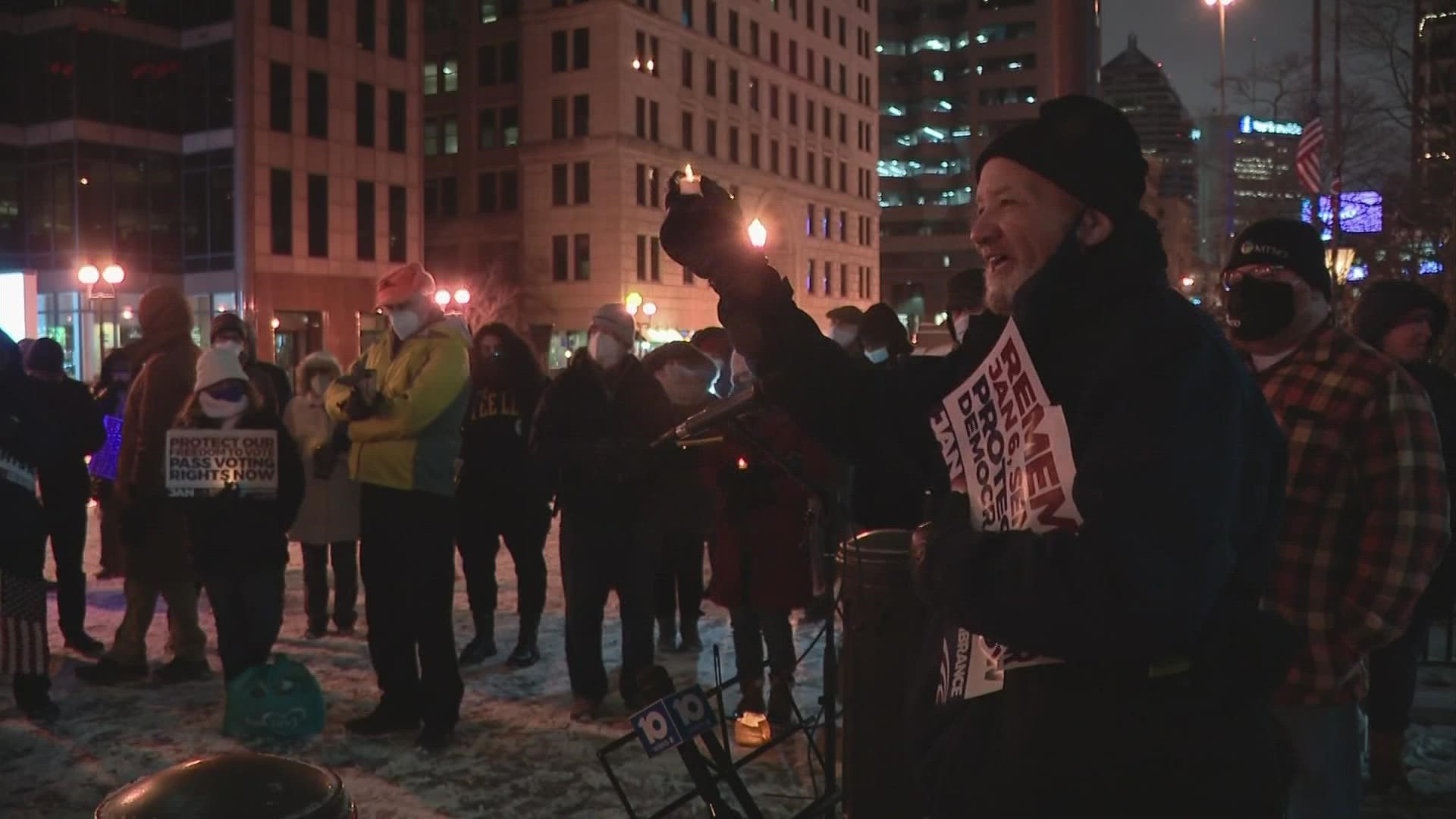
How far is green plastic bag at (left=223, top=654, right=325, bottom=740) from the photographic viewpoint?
6.57 meters

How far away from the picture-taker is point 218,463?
22.1 ft

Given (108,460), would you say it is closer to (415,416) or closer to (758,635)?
(415,416)

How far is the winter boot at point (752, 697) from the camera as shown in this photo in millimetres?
6598

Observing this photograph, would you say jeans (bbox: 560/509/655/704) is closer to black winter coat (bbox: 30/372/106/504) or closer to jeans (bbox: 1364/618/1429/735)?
black winter coat (bbox: 30/372/106/504)

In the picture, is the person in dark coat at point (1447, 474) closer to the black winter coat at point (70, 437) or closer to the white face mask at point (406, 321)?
the white face mask at point (406, 321)

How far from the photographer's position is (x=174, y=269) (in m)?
46.5

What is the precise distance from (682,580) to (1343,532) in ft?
20.3

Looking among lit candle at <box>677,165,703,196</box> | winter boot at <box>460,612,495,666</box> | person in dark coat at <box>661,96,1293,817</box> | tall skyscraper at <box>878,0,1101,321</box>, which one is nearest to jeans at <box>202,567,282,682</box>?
winter boot at <box>460,612,495,666</box>

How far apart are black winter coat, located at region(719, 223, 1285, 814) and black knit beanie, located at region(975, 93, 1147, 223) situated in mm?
95

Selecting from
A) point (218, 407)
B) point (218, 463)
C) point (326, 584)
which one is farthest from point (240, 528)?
Result: point (326, 584)

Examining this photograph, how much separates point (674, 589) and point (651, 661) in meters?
1.85

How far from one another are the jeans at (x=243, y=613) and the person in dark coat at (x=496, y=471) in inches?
79.3

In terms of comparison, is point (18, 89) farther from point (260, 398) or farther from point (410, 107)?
point (260, 398)

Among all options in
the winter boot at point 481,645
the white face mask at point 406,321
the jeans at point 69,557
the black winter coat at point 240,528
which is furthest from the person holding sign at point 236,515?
the jeans at point 69,557
